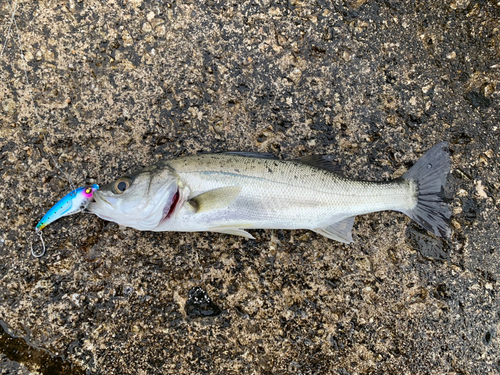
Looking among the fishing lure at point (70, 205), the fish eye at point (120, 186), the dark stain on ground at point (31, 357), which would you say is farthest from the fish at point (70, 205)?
the dark stain on ground at point (31, 357)

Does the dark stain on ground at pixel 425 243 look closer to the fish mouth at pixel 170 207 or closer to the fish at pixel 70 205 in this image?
the fish mouth at pixel 170 207

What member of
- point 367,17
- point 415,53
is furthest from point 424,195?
point 367,17

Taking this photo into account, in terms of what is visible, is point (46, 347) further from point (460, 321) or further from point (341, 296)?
point (460, 321)

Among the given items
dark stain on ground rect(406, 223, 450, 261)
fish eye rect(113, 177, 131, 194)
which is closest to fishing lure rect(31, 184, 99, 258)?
fish eye rect(113, 177, 131, 194)

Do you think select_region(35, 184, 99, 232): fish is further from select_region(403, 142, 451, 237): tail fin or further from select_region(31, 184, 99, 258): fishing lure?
select_region(403, 142, 451, 237): tail fin

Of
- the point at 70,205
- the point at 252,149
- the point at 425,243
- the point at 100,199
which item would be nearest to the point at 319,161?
the point at 252,149
